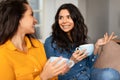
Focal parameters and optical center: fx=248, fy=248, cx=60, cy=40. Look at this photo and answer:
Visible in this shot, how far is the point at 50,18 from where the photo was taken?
310 centimetres

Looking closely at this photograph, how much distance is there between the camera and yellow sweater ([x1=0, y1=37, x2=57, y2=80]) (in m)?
1.31

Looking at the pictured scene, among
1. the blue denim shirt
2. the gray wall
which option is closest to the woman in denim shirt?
the blue denim shirt

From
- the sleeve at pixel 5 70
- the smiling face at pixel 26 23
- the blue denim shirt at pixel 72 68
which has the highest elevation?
the smiling face at pixel 26 23

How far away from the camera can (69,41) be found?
77.5 inches

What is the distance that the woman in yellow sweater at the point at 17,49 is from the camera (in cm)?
130

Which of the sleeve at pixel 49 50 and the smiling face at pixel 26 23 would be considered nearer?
the smiling face at pixel 26 23

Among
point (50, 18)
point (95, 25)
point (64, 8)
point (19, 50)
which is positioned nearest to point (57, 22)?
point (64, 8)

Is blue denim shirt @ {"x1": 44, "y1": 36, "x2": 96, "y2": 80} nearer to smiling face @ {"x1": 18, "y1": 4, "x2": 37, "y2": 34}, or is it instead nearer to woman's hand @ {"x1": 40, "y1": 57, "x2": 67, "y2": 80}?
smiling face @ {"x1": 18, "y1": 4, "x2": 37, "y2": 34}

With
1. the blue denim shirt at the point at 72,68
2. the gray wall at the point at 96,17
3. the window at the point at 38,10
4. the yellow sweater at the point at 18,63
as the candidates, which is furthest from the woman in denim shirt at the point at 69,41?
the gray wall at the point at 96,17

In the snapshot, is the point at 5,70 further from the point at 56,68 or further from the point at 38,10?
the point at 38,10

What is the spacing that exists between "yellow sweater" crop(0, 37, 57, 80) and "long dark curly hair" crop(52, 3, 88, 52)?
45 cm

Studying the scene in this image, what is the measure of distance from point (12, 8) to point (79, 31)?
0.81 m

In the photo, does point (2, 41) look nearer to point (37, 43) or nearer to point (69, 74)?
point (37, 43)

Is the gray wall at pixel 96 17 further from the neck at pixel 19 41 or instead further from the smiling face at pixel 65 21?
the neck at pixel 19 41
